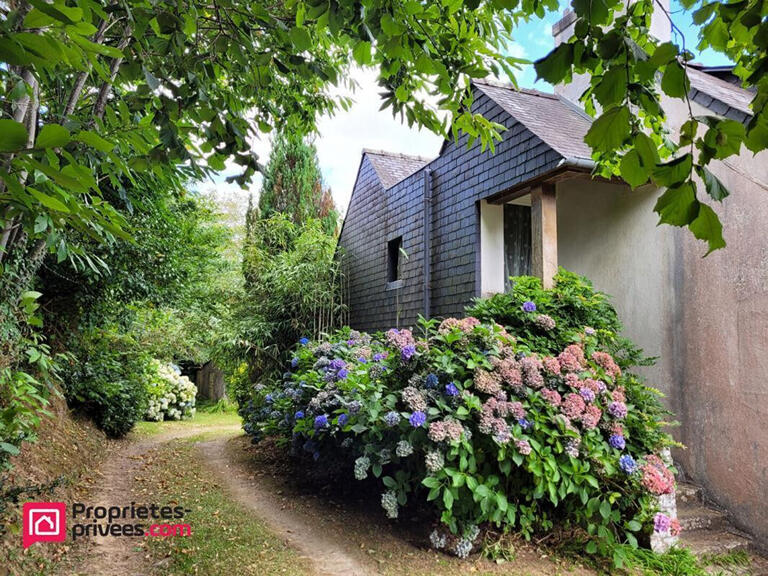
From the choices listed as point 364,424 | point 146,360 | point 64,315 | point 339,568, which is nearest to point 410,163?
point 146,360

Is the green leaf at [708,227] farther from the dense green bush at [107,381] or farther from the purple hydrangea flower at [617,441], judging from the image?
the dense green bush at [107,381]

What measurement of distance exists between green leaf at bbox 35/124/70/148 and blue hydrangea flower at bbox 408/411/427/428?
2.70 m

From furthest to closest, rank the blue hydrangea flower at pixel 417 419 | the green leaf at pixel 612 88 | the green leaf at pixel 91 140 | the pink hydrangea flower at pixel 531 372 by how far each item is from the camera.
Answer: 1. the pink hydrangea flower at pixel 531 372
2. the blue hydrangea flower at pixel 417 419
3. the green leaf at pixel 612 88
4. the green leaf at pixel 91 140

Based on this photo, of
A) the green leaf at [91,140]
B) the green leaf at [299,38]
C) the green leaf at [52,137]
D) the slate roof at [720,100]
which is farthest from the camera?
the slate roof at [720,100]

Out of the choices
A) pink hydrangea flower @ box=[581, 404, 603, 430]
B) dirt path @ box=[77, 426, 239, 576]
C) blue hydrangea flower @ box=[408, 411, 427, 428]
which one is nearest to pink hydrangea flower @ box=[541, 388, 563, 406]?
pink hydrangea flower @ box=[581, 404, 603, 430]

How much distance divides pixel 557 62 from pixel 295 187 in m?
14.6

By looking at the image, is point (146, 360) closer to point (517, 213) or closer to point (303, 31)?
point (517, 213)

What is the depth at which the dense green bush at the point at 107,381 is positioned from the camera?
20.3 ft

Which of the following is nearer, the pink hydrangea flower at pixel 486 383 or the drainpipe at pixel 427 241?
the pink hydrangea flower at pixel 486 383

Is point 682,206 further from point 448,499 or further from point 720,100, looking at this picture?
point 720,100

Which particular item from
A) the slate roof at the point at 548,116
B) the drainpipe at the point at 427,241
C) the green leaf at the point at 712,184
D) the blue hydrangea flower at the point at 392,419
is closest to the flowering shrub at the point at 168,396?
the drainpipe at the point at 427,241

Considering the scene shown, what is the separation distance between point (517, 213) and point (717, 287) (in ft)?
8.84

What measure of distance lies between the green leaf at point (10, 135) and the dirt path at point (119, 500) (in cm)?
305

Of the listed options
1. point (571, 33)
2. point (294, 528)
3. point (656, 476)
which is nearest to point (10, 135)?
point (294, 528)
